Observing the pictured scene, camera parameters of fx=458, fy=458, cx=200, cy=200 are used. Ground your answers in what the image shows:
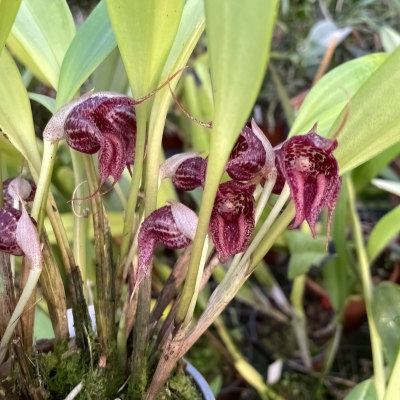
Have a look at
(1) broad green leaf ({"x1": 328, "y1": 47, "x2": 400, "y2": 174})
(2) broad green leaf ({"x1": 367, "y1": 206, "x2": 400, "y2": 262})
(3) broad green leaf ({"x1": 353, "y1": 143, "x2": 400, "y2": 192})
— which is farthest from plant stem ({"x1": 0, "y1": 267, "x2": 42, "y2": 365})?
(3) broad green leaf ({"x1": 353, "y1": 143, "x2": 400, "y2": 192})

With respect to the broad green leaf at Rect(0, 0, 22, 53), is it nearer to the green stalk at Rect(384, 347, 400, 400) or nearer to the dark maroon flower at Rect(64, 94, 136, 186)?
the dark maroon flower at Rect(64, 94, 136, 186)

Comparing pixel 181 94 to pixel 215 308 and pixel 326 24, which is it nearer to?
pixel 326 24

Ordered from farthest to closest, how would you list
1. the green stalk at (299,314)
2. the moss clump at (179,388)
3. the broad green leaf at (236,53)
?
the green stalk at (299,314) → the moss clump at (179,388) → the broad green leaf at (236,53)

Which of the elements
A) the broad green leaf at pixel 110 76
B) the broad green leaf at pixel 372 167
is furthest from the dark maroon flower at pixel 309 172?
the broad green leaf at pixel 372 167

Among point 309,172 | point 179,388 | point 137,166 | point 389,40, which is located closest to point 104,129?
point 137,166

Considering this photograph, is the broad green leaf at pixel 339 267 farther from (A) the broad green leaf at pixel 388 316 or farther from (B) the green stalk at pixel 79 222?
(B) the green stalk at pixel 79 222
